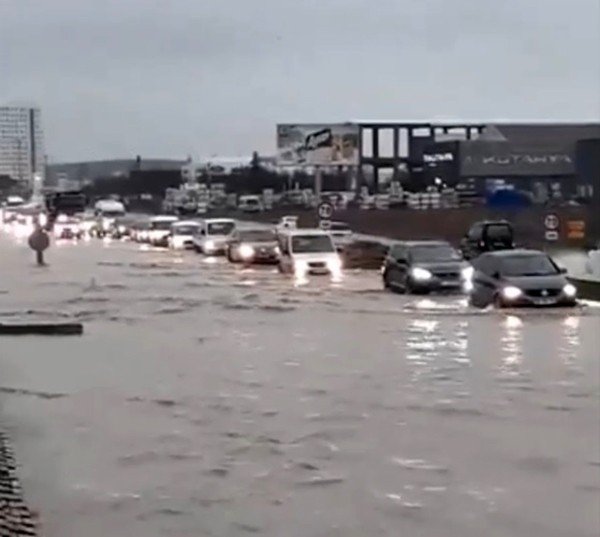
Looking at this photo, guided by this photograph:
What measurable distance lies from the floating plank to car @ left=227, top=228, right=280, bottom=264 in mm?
25151

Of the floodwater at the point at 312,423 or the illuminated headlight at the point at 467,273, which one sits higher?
the illuminated headlight at the point at 467,273

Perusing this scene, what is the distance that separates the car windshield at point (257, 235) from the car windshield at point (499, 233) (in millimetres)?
8483

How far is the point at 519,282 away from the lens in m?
27.9

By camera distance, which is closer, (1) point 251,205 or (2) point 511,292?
(2) point 511,292

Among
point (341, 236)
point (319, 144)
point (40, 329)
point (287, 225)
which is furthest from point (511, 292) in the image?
point (319, 144)

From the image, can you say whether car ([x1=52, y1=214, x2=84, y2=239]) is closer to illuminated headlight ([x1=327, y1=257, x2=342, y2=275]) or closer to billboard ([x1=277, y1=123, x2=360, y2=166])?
billboard ([x1=277, y1=123, x2=360, y2=166])

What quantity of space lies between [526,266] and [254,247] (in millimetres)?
23502

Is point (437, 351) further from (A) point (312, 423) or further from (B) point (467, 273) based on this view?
(B) point (467, 273)

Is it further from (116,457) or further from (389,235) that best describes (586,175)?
(116,457)

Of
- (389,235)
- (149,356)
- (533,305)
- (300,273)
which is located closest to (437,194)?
(389,235)

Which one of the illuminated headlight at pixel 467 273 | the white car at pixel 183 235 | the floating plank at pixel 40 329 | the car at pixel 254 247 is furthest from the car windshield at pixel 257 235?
the floating plank at pixel 40 329

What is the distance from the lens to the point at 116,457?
12453 millimetres

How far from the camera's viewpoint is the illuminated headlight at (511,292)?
27500mm

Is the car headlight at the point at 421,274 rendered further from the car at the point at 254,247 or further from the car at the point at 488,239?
the car at the point at 254,247
